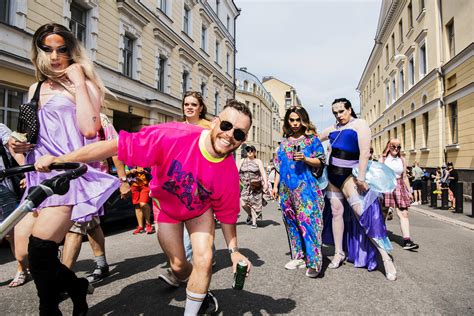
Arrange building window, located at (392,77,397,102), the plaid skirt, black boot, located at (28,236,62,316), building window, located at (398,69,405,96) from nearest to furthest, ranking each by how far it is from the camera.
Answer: black boot, located at (28,236,62,316), the plaid skirt, building window, located at (398,69,405,96), building window, located at (392,77,397,102)

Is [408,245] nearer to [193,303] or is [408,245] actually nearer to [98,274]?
[193,303]

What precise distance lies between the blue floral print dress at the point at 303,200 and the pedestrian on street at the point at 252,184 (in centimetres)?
346

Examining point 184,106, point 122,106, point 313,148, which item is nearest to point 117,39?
point 122,106

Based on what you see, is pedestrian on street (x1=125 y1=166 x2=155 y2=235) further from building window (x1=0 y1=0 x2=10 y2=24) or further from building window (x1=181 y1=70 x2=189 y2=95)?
building window (x1=181 y1=70 x2=189 y2=95)

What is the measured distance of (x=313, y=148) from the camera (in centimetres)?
372

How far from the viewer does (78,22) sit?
40.0 ft

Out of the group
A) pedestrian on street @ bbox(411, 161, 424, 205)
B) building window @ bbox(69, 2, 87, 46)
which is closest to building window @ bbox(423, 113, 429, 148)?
pedestrian on street @ bbox(411, 161, 424, 205)

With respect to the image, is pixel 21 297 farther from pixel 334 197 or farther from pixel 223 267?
pixel 334 197

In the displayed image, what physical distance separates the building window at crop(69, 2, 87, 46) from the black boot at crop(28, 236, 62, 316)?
12153mm

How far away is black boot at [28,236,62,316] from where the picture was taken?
185 centimetres

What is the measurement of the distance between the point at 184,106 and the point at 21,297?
2.46m

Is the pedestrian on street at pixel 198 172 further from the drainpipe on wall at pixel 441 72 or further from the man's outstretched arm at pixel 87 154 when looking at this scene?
the drainpipe on wall at pixel 441 72

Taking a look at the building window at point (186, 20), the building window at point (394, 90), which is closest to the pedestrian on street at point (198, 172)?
the building window at point (186, 20)

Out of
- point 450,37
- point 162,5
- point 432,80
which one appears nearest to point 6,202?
point 162,5
